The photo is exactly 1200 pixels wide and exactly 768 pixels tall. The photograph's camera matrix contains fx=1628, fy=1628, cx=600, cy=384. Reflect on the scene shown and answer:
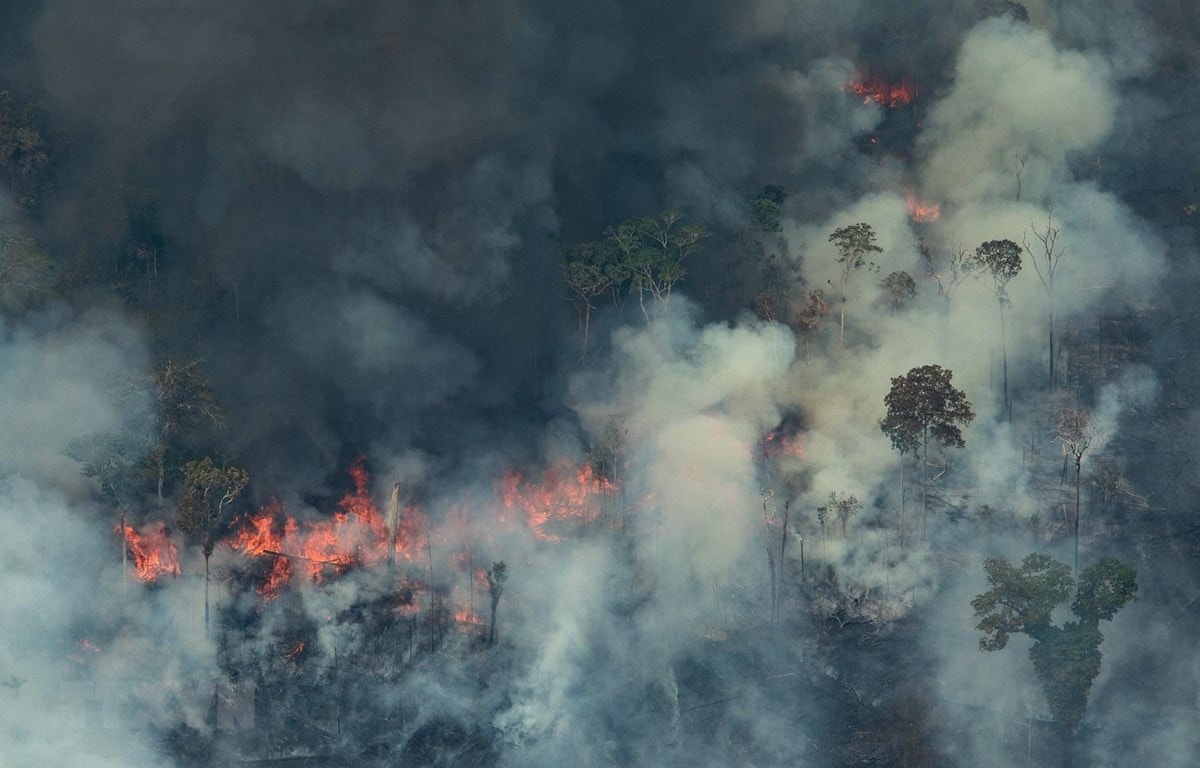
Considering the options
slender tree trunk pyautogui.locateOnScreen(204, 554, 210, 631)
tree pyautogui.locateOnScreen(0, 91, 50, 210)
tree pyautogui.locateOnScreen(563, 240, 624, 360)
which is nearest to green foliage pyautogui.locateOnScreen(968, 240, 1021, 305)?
tree pyautogui.locateOnScreen(563, 240, 624, 360)

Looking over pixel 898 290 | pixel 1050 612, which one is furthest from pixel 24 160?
pixel 1050 612

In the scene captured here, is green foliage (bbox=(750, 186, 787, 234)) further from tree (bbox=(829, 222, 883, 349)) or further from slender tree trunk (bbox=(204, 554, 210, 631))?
slender tree trunk (bbox=(204, 554, 210, 631))

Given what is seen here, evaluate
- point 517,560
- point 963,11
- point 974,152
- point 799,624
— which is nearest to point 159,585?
point 517,560

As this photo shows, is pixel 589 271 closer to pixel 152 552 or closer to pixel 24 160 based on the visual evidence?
pixel 152 552

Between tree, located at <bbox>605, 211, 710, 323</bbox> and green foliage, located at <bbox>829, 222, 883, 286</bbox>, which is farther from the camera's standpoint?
tree, located at <bbox>605, 211, 710, 323</bbox>

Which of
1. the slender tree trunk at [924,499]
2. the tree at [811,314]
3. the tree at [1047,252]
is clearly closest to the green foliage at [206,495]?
the tree at [811,314]
